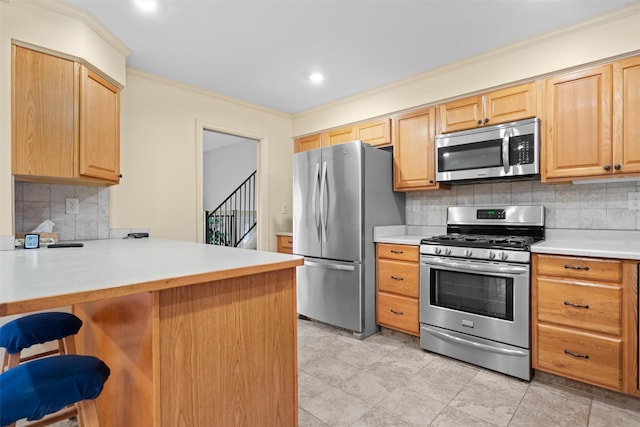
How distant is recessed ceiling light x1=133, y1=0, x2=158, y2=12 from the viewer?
6.63ft

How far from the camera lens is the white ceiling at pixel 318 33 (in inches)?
82.0

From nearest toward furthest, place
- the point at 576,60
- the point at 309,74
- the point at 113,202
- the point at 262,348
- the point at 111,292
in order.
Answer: the point at 111,292, the point at 262,348, the point at 576,60, the point at 113,202, the point at 309,74

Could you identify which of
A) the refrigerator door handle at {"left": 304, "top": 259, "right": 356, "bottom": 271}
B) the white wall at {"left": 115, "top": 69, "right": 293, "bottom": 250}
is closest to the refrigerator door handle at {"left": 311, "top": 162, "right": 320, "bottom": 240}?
the refrigerator door handle at {"left": 304, "top": 259, "right": 356, "bottom": 271}

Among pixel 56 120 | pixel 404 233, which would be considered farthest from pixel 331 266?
pixel 56 120

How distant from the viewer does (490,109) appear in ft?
8.75

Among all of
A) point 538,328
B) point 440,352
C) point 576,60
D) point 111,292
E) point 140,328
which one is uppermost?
point 576,60

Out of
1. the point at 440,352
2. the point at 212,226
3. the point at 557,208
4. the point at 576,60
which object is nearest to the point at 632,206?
the point at 557,208

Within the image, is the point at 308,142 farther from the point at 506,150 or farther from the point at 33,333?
the point at 33,333

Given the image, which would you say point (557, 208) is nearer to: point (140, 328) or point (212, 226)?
point (140, 328)

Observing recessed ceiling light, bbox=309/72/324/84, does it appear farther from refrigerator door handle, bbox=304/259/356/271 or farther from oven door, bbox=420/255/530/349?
oven door, bbox=420/255/530/349

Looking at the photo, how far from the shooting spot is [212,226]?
21.4 feet

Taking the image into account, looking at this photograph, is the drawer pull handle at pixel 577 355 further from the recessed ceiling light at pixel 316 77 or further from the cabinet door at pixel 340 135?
the recessed ceiling light at pixel 316 77

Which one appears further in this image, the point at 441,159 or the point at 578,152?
the point at 441,159

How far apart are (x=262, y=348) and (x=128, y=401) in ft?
1.62
